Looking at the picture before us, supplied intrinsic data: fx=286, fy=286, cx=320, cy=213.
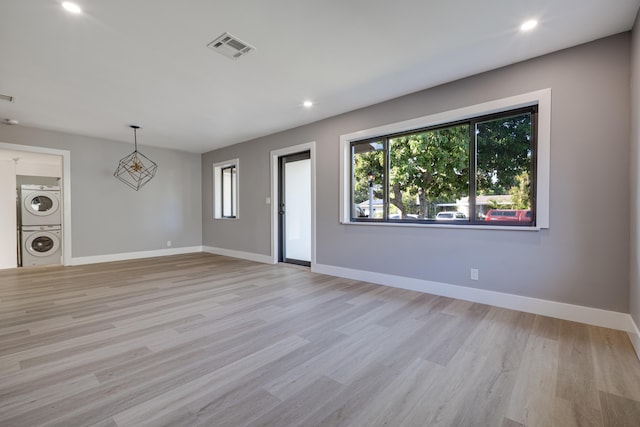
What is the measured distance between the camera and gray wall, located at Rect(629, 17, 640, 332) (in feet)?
6.81

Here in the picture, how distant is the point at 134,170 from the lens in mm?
5984

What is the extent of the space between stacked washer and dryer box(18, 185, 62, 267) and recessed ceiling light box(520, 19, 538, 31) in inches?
349

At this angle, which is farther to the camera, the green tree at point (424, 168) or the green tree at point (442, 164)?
the green tree at point (424, 168)

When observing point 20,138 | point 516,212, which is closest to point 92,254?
point 20,138

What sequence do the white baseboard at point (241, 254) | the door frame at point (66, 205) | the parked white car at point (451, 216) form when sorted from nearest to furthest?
the parked white car at point (451, 216), the door frame at point (66, 205), the white baseboard at point (241, 254)

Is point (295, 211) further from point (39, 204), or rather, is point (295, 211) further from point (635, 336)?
point (39, 204)

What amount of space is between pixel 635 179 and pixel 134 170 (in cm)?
737

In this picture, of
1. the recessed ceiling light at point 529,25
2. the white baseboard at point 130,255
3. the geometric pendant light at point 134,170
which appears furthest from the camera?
the geometric pendant light at point 134,170

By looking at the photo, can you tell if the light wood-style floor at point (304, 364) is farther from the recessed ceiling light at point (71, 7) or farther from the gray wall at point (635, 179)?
the recessed ceiling light at point (71, 7)

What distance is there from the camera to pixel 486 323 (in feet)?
8.36

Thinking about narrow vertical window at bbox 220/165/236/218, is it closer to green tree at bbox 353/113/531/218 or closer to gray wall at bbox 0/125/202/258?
gray wall at bbox 0/125/202/258

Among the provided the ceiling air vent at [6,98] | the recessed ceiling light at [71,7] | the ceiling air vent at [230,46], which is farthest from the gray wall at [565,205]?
the ceiling air vent at [6,98]

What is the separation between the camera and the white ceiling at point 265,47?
210cm

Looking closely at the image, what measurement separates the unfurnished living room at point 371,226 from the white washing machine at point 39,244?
2.54m
